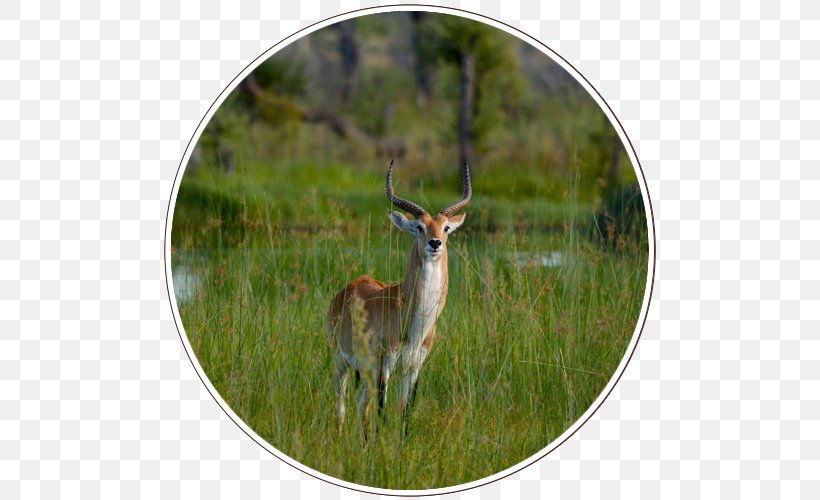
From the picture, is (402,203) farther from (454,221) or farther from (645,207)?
(645,207)

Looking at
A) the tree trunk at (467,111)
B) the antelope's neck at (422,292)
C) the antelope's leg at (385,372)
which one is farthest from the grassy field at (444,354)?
the tree trunk at (467,111)

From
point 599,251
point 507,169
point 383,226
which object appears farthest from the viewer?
point 507,169

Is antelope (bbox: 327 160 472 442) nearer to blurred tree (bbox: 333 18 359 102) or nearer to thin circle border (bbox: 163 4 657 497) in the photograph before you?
thin circle border (bbox: 163 4 657 497)

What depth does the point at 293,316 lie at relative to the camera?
5637 mm

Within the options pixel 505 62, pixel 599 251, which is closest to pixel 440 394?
pixel 599 251

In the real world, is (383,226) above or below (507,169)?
below

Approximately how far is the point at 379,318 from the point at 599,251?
1.63 meters

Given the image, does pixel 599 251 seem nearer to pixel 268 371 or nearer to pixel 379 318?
pixel 379 318

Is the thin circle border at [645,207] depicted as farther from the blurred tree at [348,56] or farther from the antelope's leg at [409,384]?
the blurred tree at [348,56]

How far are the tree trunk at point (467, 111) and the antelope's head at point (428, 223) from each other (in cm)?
815

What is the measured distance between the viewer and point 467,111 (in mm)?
13258

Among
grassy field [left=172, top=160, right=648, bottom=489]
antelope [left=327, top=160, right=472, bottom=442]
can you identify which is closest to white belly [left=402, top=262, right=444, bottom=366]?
antelope [left=327, top=160, right=472, bottom=442]

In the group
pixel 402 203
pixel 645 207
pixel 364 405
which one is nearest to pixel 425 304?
pixel 402 203

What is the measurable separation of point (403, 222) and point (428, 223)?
144 millimetres
